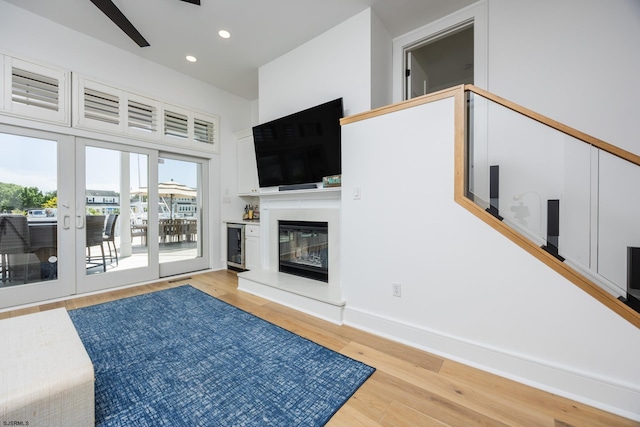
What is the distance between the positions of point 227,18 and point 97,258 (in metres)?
3.52

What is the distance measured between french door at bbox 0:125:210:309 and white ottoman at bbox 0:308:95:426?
208 centimetres

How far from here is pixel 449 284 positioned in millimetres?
1913

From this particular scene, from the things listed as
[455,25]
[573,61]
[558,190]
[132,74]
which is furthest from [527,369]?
[132,74]

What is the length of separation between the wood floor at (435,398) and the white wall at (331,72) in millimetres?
2446

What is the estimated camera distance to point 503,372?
1693mm

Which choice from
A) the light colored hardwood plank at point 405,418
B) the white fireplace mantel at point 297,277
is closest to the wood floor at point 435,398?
the light colored hardwood plank at point 405,418

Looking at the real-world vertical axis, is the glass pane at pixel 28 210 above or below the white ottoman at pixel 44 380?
above

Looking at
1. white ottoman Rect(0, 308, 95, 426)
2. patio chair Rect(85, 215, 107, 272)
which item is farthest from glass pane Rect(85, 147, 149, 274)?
white ottoman Rect(0, 308, 95, 426)

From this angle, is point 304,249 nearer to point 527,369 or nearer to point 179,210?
point 179,210

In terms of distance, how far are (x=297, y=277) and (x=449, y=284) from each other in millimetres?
1994

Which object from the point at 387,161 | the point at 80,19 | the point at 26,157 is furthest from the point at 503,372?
the point at 80,19

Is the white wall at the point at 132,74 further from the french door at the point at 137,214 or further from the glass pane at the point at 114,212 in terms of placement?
the glass pane at the point at 114,212

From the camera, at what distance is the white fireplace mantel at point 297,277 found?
267 cm

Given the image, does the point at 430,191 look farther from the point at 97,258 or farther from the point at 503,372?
the point at 97,258
